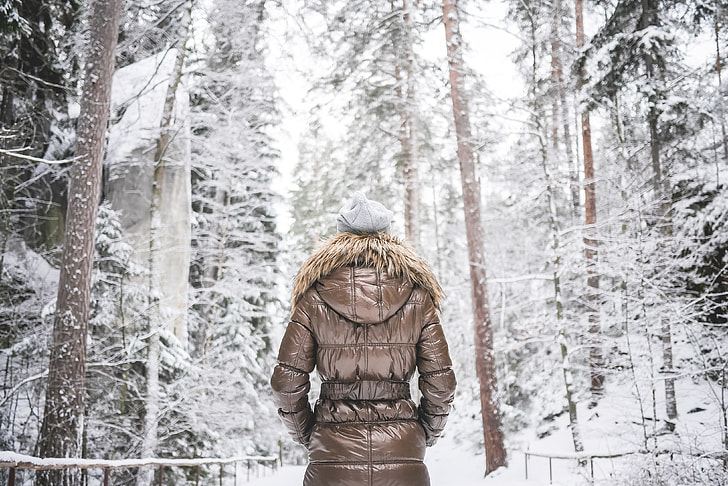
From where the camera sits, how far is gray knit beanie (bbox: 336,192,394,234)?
118 inches

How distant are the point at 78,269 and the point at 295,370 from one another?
5.93m

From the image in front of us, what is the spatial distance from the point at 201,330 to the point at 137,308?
4193 millimetres

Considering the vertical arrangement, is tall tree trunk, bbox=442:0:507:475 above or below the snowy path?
above

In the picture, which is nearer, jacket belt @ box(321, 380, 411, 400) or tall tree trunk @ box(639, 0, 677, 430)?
jacket belt @ box(321, 380, 411, 400)

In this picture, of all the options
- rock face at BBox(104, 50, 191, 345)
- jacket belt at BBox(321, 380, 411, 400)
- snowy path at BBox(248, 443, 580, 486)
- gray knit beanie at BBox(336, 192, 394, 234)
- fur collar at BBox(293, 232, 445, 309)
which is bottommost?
snowy path at BBox(248, 443, 580, 486)

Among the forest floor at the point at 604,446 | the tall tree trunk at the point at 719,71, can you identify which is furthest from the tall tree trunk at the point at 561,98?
the forest floor at the point at 604,446

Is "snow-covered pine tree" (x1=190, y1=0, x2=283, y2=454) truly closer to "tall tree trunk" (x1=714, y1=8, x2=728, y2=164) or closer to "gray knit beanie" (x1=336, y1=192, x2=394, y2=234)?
"gray knit beanie" (x1=336, y1=192, x2=394, y2=234)

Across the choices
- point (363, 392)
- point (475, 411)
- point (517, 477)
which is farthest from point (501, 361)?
point (363, 392)

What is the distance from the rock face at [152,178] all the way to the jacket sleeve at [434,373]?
10053mm

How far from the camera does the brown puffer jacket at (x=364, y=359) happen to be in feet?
8.63

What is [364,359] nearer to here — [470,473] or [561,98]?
[470,473]

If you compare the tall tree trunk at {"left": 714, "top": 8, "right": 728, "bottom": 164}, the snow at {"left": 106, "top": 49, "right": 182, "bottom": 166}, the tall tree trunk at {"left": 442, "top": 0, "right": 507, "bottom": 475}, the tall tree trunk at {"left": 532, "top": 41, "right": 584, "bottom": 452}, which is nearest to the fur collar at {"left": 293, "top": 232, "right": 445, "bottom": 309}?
the tall tree trunk at {"left": 532, "top": 41, "right": 584, "bottom": 452}

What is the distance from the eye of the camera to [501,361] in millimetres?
21109

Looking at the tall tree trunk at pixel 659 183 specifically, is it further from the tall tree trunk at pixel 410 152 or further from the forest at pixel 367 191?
the tall tree trunk at pixel 410 152
